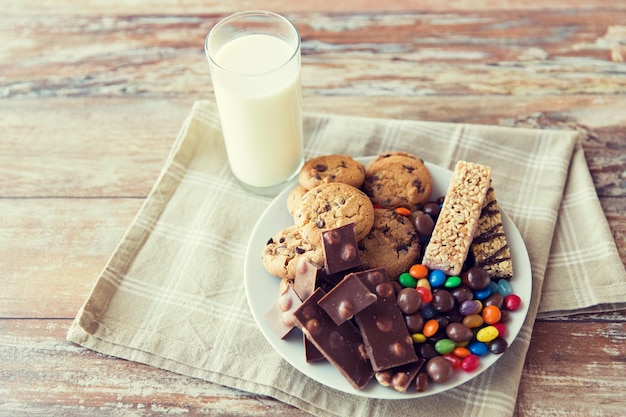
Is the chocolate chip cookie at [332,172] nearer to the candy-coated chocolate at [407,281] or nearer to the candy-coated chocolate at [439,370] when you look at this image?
the candy-coated chocolate at [407,281]

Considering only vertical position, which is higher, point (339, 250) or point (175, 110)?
point (339, 250)

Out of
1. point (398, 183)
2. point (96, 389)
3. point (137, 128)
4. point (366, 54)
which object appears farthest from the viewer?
point (366, 54)

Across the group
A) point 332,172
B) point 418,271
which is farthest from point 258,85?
point 418,271

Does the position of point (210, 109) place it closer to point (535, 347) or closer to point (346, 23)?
point (346, 23)

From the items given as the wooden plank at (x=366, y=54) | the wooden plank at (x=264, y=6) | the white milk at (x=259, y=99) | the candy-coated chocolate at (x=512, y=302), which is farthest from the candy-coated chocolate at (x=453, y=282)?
the wooden plank at (x=264, y=6)

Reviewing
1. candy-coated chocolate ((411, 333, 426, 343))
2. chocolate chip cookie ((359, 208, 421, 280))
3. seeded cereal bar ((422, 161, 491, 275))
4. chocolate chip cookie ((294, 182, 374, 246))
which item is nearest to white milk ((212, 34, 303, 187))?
chocolate chip cookie ((294, 182, 374, 246))

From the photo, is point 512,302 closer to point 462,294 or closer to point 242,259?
point 462,294

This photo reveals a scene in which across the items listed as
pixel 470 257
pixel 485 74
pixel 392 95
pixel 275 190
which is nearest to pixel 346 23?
pixel 392 95

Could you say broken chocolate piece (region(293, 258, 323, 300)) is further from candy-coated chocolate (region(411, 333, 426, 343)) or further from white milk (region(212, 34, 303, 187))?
white milk (region(212, 34, 303, 187))
